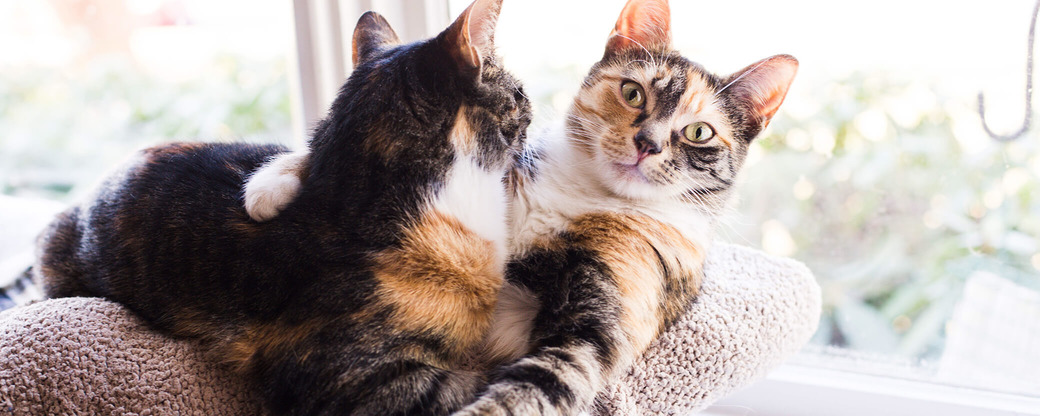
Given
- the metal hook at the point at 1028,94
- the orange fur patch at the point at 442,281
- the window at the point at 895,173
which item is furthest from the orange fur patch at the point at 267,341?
the metal hook at the point at 1028,94

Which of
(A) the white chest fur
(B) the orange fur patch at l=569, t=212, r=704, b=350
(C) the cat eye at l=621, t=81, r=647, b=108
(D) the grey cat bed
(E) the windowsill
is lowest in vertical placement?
(E) the windowsill

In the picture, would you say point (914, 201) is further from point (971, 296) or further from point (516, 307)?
point (516, 307)

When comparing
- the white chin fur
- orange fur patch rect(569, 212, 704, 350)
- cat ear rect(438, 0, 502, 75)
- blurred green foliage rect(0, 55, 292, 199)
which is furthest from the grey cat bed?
blurred green foliage rect(0, 55, 292, 199)

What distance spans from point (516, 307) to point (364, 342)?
272 millimetres

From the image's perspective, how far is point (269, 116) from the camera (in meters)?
1.93

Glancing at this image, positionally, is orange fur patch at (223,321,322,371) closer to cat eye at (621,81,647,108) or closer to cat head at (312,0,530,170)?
cat head at (312,0,530,170)

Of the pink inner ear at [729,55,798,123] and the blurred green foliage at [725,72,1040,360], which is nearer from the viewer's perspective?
the pink inner ear at [729,55,798,123]

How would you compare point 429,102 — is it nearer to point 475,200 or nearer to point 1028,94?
point 475,200

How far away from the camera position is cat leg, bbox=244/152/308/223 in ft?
3.14

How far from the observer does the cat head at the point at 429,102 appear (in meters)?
0.94

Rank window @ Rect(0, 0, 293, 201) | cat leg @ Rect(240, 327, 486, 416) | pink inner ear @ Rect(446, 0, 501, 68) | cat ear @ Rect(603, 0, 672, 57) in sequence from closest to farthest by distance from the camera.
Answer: cat leg @ Rect(240, 327, 486, 416) → pink inner ear @ Rect(446, 0, 501, 68) → cat ear @ Rect(603, 0, 672, 57) → window @ Rect(0, 0, 293, 201)

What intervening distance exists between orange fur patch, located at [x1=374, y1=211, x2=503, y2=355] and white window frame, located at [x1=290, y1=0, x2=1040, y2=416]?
1.86ft

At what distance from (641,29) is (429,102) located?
0.47m

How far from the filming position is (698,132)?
1.14m
